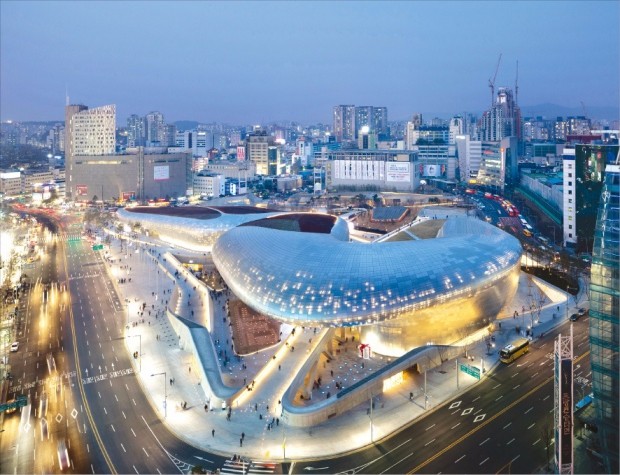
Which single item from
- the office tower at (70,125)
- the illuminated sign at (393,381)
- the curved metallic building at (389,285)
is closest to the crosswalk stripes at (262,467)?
the illuminated sign at (393,381)

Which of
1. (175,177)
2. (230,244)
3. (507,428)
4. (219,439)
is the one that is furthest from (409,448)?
(175,177)

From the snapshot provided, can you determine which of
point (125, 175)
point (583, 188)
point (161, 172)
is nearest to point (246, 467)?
point (583, 188)

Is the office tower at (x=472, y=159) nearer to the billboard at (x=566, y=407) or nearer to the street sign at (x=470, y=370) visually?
the street sign at (x=470, y=370)

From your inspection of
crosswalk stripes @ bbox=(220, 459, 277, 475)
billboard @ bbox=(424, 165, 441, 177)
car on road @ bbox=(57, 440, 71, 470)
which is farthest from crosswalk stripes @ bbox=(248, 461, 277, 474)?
billboard @ bbox=(424, 165, 441, 177)

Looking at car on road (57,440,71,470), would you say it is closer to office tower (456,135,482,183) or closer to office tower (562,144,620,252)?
office tower (562,144,620,252)

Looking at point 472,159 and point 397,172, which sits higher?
A: point 472,159

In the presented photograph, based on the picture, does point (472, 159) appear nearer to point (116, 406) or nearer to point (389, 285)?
point (389, 285)

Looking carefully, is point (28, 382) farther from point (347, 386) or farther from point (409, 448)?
point (409, 448)

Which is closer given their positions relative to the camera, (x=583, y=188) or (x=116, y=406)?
(x=116, y=406)
